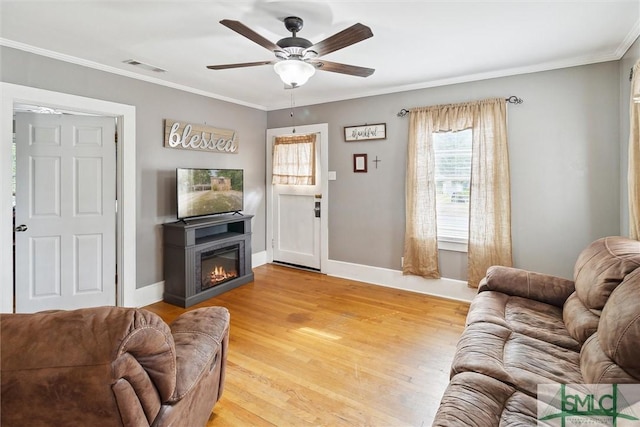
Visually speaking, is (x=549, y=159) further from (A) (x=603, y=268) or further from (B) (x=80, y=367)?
(B) (x=80, y=367)

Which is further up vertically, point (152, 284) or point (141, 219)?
point (141, 219)

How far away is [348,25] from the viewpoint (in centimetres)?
250

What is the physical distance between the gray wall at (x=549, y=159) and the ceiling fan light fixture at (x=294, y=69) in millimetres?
2135

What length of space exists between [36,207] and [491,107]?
4.60 m

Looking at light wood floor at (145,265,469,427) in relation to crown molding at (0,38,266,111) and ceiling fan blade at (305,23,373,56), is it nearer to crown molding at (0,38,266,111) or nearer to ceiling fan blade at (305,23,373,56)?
ceiling fan blade at (305,23,373,56)

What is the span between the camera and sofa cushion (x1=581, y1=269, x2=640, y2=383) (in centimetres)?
134

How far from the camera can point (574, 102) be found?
3236mm

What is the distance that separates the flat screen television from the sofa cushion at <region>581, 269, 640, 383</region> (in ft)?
12.2

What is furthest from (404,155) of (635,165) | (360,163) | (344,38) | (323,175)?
(344,38)

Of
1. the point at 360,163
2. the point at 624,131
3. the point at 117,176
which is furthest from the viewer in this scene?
the point at 360,163

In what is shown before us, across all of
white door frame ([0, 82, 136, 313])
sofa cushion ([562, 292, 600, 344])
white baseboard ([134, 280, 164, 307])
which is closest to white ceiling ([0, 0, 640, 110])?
white door frame ([0, 82, 136, 313])

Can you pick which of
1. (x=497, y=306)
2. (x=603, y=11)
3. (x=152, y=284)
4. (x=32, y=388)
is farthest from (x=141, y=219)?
(x=603, y=11)

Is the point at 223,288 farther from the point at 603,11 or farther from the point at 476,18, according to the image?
the point at 603,11

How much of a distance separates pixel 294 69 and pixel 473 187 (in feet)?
7.92
